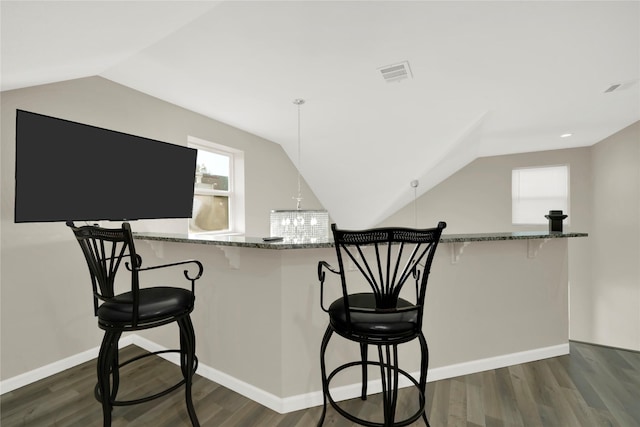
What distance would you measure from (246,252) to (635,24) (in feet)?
10.1

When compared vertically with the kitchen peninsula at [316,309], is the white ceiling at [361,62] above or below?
above

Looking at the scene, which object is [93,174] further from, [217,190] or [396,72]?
[396,72]

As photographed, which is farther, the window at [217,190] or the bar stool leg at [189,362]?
the window at [217,190]

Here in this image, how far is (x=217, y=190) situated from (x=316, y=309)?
2.81 meters

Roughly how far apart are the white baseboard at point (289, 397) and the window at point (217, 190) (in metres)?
1.67

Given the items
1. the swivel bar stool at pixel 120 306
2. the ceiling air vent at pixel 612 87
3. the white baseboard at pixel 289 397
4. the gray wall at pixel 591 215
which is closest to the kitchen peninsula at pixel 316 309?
the white baseboard at pixel 289 397

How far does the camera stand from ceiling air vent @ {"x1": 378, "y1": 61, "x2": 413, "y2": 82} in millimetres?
2527

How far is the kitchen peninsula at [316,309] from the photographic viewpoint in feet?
5.76

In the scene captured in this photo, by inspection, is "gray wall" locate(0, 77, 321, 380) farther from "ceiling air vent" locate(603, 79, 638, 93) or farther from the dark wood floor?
"ceiling air vent" locate(603, 79, 638, 93)

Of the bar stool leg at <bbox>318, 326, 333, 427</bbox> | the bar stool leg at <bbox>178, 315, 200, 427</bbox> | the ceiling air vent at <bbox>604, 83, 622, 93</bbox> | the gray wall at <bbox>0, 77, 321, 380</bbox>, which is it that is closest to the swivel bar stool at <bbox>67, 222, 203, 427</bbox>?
the bar stool leg at <bbox>178, 315, 200, 427</bbox>

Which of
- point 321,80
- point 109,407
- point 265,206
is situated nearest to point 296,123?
point 321,80

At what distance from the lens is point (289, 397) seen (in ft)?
5.68

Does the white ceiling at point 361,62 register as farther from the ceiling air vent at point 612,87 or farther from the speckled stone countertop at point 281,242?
the speckled stone countertop at point 281,242

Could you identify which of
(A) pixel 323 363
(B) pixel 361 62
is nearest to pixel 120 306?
(A) pixel 323 363
